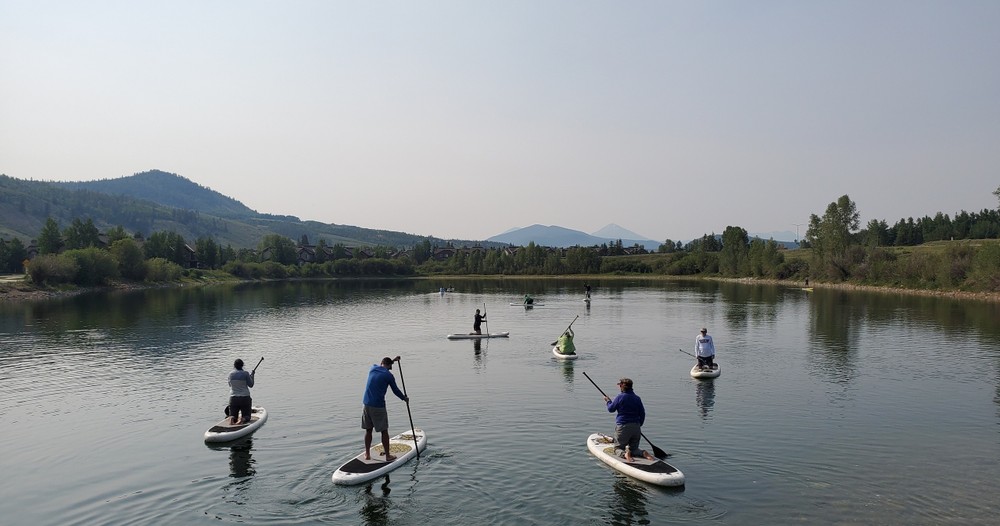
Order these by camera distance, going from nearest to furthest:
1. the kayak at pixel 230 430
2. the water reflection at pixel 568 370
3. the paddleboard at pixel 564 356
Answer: the kayak at pixel 230 430 → the water reflection at pixel 568 370 → the paddleboard at pixel 564 356

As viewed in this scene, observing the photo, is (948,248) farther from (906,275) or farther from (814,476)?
(814,476)

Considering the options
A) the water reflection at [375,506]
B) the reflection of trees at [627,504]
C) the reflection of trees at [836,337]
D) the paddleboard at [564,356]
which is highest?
the reflection of trees at [836,337]

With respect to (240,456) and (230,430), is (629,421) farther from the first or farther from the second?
(230,430)

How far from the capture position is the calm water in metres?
17.3

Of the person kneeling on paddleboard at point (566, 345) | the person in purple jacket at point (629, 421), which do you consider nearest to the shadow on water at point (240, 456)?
the person in purple jacket at point (629, 421)

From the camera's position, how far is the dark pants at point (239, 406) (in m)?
24.4

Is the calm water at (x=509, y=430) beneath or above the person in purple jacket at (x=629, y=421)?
beneath

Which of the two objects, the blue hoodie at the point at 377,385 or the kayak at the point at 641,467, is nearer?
the kayak at the point at 641,467

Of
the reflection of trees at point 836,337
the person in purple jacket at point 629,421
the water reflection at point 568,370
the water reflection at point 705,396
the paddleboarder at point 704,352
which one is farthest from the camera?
the reflection of trees at point 836,337

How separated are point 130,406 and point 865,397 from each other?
33.4 m

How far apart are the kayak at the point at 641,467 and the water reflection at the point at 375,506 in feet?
21.7

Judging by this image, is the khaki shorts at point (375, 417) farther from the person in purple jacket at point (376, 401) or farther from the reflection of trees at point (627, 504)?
the reflection of trees at point (627, 504)

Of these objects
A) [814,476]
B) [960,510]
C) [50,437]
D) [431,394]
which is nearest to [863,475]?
[814,476]

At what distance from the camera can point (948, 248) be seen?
115812 mm
